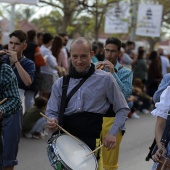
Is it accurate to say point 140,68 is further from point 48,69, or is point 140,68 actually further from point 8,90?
point 8,90

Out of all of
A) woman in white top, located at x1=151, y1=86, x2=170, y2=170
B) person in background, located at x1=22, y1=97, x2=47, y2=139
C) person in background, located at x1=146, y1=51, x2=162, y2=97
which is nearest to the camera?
woman in white top, located at x1=151, y1=86, x2=170, y2=170

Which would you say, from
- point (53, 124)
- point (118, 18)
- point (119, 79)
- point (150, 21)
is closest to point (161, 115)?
point (53, 124)

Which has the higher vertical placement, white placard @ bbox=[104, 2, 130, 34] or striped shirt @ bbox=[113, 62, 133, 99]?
striped shirt @ bbox=[113, 62, 133, 99]

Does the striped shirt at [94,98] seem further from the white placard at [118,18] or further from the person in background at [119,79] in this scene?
the white placard at [118,18]

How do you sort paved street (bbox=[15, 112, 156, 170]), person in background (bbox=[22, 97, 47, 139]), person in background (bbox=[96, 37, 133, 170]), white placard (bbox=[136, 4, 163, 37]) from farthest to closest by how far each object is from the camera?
white placard (bbox=[136, 4, 163, 37])
person in background (bbox=[22, 97, 47, 139])
paved street (bbox=[15, 112, 156, 170])
person in background (bbox=[96, 37, 133, 170])

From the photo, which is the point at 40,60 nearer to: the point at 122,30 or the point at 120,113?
the point at 120,113

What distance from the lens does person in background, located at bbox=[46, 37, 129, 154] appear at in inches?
188

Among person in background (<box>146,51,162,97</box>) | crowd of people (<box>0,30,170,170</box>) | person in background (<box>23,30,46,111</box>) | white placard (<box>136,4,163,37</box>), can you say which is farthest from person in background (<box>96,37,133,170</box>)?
white placard (<box>136,4,163,37</box>)

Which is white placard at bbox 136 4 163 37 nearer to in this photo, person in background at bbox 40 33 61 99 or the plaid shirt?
person in background at bbox 40 33 61 99

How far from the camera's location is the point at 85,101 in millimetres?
4793

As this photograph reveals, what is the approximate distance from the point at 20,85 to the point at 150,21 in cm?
1550

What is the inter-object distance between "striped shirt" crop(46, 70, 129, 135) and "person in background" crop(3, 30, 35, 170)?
1029 mm

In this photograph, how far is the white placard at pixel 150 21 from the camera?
69.7 feet

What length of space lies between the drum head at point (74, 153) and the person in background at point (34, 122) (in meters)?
5.23
